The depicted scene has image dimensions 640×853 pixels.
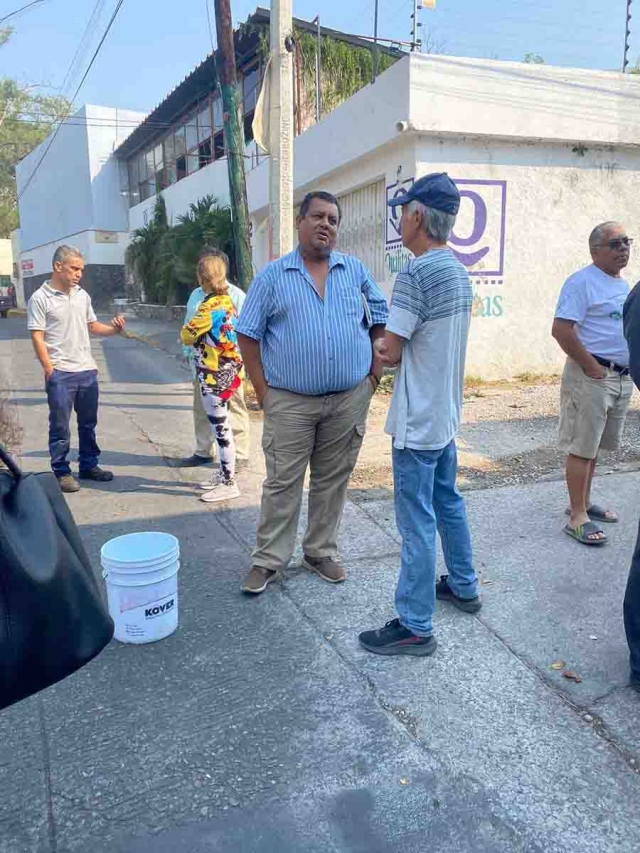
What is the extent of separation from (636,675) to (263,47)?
56.4ft

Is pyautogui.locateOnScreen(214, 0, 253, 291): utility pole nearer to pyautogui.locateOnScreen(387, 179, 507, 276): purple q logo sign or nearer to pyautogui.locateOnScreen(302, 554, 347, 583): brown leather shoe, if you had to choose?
pyautogui.locateOnScreen(387, 179, 507, 276): purple q logo sign

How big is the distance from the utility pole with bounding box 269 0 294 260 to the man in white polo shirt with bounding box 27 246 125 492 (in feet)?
9.59

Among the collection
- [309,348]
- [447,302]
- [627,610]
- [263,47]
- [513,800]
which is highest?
[263,47]

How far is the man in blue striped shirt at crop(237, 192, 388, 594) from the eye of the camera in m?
3.42

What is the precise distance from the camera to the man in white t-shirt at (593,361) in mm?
4000

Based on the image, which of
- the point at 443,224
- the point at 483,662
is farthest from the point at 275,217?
the point at 483,662

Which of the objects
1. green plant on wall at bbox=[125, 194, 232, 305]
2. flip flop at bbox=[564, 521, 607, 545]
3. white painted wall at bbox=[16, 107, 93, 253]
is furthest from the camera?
white painted wall at bbox=[16, 107, 93, 253]

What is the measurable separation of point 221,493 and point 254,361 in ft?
6.19

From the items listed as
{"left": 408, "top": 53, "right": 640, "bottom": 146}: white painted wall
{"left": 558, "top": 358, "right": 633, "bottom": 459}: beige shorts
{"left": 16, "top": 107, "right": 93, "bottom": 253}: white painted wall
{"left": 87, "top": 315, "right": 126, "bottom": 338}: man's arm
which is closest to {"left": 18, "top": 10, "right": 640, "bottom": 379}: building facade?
{"left": 408, "top": 53, "right": 640, "bottom": 146}: white painted wall

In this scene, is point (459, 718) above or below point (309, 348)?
below

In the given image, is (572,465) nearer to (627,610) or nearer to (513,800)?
(627,610)

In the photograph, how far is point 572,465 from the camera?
167 inches

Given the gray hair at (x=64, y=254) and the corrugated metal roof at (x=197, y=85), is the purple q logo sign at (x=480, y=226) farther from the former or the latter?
the corrugated metal roof at (x=197, y=85)

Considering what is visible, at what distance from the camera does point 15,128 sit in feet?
158
